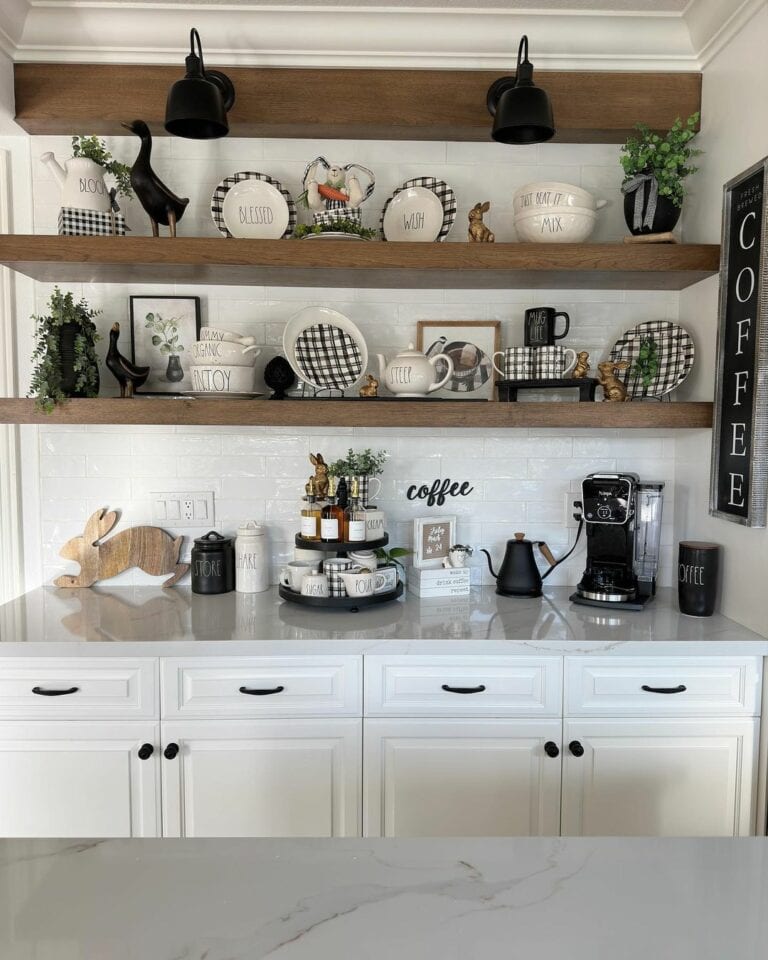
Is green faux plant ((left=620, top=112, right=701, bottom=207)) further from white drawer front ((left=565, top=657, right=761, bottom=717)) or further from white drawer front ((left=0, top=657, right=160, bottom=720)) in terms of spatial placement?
white drawer front ((left=0, top=657, right=160, bottom=720))

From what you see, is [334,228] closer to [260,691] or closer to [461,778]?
[260,691]

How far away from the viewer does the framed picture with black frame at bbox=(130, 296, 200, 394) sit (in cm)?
233

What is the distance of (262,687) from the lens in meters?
1.81

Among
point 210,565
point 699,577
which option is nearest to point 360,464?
point 210,565

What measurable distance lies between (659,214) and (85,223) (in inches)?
66.3

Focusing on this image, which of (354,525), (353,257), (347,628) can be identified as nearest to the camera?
(347,628)

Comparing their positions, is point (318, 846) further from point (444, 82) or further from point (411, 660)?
point (444, 82)

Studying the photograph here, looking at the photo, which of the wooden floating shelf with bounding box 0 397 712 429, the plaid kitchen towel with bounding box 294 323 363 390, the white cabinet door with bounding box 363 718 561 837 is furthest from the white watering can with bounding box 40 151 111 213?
the white cabinet door with bounding box 363 718 561 837

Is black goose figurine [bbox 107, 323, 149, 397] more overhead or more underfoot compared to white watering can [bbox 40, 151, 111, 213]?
more underfoot

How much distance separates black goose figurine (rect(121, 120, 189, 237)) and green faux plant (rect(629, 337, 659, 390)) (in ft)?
4.80

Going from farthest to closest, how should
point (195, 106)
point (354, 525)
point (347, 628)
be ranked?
point (354, 525) → point (347, 628) → point (195, 106)

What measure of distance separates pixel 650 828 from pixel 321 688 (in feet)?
3.05

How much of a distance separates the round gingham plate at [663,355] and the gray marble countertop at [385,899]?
62.7 inches

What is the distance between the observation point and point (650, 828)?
6.07 ft
